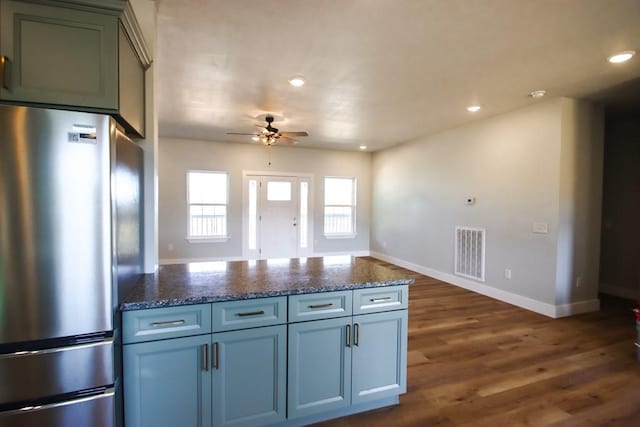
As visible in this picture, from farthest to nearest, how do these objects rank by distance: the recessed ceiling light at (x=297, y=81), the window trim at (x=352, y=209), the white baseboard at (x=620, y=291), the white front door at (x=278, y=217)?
the window trim at (x=352, y=209) → the white front door at (x=278, y=217) → the white baseboard at (x=620, y=291) → the recessed ceiling light at (x=297, y=81)

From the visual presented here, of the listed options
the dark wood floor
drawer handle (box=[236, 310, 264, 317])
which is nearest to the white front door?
the dark wood floor

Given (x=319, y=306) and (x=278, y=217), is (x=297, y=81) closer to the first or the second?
(x=319, y=306)

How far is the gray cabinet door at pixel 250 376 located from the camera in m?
1.62

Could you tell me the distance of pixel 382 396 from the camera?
1.99 meters

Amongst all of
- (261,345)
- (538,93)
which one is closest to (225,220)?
(261,345)

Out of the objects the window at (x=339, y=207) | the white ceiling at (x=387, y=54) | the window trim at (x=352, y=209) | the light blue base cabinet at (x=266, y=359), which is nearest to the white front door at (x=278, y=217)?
the window trim at (x=352, y=209)

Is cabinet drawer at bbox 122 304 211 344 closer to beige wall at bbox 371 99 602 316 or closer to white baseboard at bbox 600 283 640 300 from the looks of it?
beige wall at bbox 371 99 602 316

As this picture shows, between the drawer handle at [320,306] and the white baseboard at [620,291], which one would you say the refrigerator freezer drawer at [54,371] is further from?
the white baseboard at [620,291]

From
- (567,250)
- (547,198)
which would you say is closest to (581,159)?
(547,198)

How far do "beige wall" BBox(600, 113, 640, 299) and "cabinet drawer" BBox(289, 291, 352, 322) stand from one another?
497 cm

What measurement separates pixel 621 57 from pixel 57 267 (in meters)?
4.13

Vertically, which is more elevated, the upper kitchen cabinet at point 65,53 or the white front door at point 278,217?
the upper kitchen cabinet at point 65,53

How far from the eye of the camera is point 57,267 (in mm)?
1266

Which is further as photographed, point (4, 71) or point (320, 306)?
point (320, 306)
